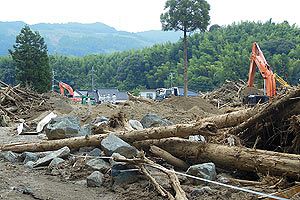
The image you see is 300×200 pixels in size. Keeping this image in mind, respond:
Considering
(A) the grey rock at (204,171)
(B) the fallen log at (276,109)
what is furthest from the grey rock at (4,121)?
(A) the grey rock at (204,171)

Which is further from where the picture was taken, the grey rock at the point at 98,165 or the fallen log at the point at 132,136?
the grey rock at the point at 98,165

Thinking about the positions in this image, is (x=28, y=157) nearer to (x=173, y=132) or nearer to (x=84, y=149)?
(x=84, y=149)

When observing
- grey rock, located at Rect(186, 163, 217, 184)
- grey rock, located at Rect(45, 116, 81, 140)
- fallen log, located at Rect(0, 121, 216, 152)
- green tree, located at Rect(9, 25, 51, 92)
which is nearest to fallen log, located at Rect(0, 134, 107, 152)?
fallen log, located at Rect(0, 121, 216, 152)

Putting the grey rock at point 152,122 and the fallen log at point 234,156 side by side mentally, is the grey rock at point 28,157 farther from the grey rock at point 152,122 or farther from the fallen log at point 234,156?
the grey rock at point 152,122

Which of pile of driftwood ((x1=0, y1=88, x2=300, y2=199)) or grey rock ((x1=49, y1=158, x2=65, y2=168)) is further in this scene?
grey rock ((x1=49, y1=158, x2=65, y2=168))

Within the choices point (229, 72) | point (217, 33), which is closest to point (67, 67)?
point (217, 33)

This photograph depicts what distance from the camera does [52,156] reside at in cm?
693

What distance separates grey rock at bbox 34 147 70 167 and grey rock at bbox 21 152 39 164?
31 cm

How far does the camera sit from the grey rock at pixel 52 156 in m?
6.80

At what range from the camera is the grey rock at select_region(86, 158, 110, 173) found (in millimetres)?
5988

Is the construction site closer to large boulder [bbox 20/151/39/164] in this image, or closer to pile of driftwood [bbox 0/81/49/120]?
large boulder [bbox 20/151/39/164]

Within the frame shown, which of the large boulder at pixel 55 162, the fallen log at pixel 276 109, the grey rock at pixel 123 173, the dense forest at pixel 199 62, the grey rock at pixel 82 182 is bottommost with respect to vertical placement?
the dense forest at pixel 199 62

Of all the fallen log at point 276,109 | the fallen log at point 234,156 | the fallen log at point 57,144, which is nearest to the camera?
the fallen log at point 234,156

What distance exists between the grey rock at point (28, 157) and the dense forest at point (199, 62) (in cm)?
4444
